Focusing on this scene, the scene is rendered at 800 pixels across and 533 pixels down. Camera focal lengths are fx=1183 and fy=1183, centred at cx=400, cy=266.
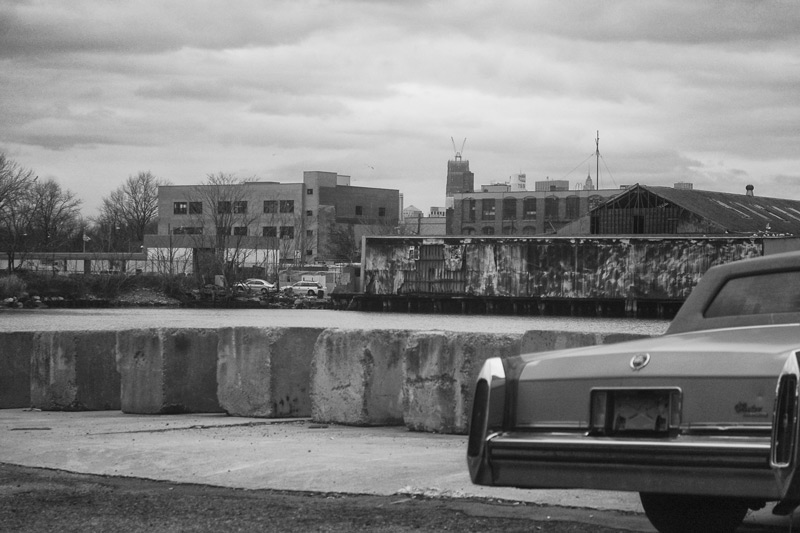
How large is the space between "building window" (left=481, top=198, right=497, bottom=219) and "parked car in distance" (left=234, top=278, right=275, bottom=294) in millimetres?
33341

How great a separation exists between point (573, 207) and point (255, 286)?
40755mm

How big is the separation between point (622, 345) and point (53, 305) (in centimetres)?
7180

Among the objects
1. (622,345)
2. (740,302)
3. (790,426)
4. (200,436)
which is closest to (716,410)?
(790,426)

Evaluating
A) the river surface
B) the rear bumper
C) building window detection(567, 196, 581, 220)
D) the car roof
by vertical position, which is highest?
building window detection(567, 196, 581, 220)

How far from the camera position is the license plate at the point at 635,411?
4.62 metres

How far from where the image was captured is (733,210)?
7500 centimetres

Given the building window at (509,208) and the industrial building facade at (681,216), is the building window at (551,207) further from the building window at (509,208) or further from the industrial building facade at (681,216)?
the industrial building facade at (681,216)

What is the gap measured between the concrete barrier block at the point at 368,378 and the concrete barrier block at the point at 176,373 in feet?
5.59

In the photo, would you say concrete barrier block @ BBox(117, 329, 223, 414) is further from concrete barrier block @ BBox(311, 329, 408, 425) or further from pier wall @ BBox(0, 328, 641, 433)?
concrete barrier block @ BBox(311, 329, 408, 425)

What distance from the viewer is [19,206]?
81.7 m

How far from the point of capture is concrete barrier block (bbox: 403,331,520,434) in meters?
8.88

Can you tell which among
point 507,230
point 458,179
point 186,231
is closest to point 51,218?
point 186,231

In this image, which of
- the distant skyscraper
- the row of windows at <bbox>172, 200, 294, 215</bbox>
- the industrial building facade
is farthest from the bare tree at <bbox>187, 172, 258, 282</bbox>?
the distant skyscraper

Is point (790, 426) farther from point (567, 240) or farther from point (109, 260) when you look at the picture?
point (109, 260)
